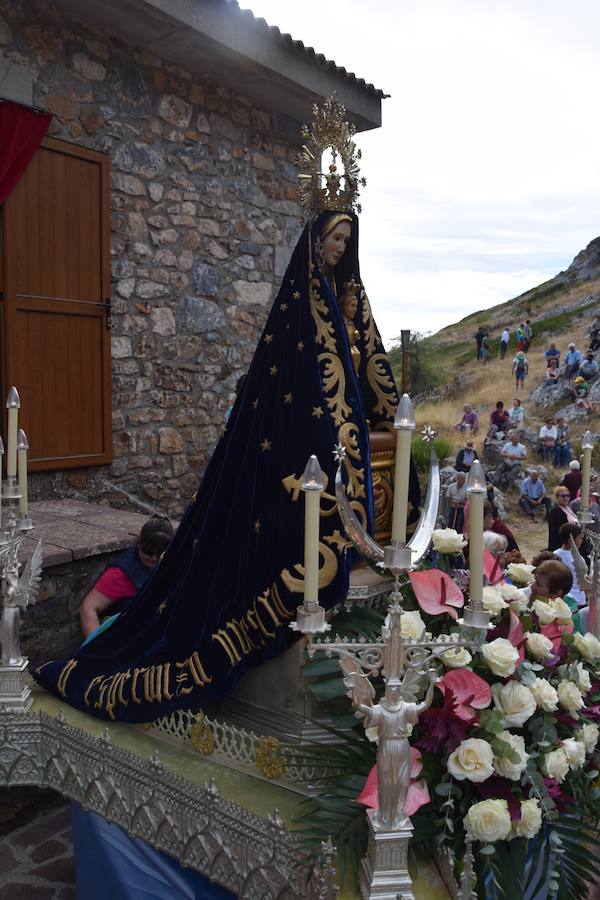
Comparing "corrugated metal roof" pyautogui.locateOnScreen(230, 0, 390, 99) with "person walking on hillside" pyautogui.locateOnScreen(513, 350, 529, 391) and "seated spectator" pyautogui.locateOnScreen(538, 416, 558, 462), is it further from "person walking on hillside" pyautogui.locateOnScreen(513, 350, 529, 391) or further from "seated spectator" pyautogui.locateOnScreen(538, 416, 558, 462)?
"person walking on hillside" pyautogui.locateOnScreen(513, 350, 529, 391)

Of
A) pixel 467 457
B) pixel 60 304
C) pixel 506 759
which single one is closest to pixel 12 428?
pixel 506 759

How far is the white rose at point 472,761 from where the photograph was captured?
1808 millimetres

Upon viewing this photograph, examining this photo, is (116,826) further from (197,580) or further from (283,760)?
(197,580)

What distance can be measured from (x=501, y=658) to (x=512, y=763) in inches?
9.9

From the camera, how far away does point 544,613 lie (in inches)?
87.1

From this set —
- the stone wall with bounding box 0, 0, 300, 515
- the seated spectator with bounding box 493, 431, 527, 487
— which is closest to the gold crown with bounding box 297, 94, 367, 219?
the stone wall with bounding box 0, 0, 300, 515

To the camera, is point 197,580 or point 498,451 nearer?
point 197,580

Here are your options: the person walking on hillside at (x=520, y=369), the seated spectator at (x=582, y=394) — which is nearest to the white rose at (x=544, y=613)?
the seated spectator at (x=582, y=394)

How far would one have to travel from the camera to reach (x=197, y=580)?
2742mm

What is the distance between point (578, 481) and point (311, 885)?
8.15 meters

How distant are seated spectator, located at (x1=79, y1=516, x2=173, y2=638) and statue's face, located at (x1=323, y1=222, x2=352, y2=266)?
1.61 m

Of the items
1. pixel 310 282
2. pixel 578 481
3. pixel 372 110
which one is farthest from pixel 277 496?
pixel 578 481

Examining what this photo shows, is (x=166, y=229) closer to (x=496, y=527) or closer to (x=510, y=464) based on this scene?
(x=496, y=527)

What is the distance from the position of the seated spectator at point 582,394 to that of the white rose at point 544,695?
19832 mm
